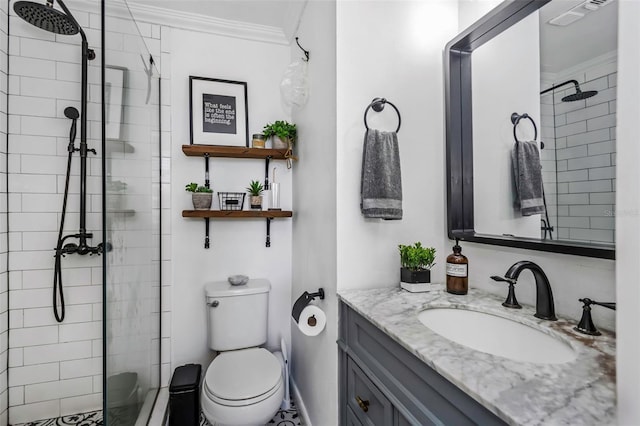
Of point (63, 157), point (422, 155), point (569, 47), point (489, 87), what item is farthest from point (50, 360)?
point (569, 47)

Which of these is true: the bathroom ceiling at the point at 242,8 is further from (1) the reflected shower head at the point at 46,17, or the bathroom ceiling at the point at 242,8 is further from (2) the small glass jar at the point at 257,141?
(2) the small glass jar at the point at 257,141

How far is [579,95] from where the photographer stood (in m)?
1.00

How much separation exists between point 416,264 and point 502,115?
692mm

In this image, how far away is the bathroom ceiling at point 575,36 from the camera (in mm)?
923

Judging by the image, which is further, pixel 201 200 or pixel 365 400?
pixel 201 200

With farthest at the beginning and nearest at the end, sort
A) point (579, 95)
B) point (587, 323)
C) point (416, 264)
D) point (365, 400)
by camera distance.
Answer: point (416, 264) → point (365, 400) → point (579, 95) → point (587, 323)

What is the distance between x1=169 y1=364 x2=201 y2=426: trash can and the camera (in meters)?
1.64

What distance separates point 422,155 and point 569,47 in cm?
62

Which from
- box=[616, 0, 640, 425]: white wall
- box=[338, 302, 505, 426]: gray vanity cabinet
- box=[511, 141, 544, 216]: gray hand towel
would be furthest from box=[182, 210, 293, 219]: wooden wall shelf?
box=[616, 0, 640, 425]: white wall

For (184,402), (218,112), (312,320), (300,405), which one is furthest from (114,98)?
(300,405)

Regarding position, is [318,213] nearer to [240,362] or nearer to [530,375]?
[240,362]

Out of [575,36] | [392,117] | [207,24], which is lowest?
[392,117]

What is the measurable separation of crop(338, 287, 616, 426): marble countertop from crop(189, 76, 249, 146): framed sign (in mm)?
1534

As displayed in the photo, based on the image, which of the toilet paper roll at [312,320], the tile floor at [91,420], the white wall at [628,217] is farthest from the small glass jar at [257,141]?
the white wall at [628,217]
